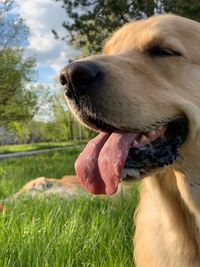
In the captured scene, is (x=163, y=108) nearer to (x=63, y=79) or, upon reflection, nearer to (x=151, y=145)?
(x=151, y=145)

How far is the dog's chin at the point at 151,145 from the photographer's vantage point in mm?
2975

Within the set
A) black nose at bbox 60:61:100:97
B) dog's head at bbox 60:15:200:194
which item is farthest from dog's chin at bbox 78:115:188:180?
black nose at bbox 60:61:100:97

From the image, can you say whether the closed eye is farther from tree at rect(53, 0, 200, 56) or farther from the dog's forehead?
tree at rect(53, 0, 200, 56)

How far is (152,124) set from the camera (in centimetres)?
297

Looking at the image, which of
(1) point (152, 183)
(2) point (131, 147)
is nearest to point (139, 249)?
(1) point (152, 183)

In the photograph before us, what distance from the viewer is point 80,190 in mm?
6762

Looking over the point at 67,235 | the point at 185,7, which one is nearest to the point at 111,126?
the point at 67,235

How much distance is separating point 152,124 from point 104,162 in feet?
1.22

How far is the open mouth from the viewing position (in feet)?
9.75

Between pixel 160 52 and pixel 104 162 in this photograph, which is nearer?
pixel 104 162

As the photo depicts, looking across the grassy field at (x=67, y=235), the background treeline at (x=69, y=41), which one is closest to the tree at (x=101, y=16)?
the background treeline at (x=69, y=41)

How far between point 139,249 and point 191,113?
3.53ft

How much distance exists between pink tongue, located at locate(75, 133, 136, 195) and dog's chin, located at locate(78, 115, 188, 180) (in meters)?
0.04

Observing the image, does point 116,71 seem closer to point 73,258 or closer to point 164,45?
point 164,45
